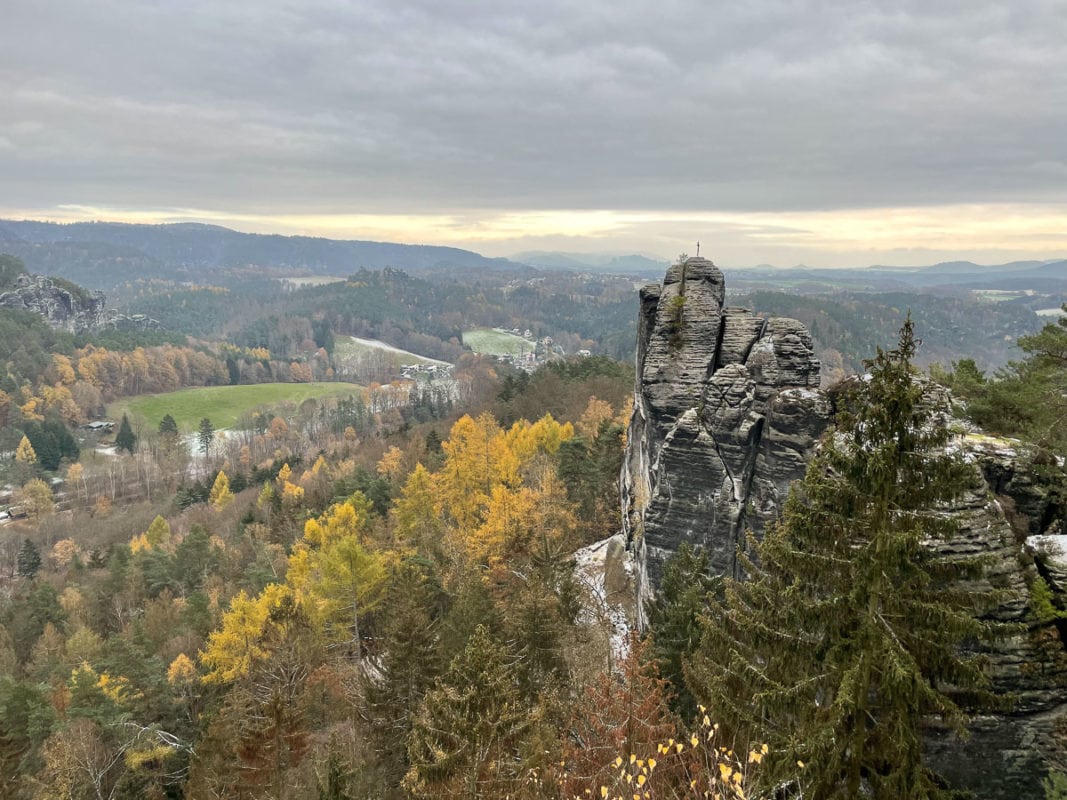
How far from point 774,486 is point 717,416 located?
9.91ft

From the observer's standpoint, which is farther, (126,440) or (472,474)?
(126,440)

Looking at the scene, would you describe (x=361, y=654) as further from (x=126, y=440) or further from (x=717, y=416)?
(x=126, y=440)

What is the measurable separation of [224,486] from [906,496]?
312ft

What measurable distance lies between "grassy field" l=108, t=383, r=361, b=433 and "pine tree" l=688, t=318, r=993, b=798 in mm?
161436

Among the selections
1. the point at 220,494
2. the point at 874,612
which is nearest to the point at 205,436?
the point at 220,494

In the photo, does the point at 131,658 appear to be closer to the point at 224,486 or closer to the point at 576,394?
the point at 576,394

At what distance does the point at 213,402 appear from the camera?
16925 cm

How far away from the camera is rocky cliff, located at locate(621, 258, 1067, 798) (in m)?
11.2

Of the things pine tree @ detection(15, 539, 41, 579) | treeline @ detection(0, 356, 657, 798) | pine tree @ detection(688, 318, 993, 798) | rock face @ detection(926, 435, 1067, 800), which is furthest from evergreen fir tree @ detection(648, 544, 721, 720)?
pine tree @ detection(15, 539, 41, 579)

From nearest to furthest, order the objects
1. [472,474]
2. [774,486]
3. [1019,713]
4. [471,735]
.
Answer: [1019,713] < [471,735] < [774,486] < [472,474]

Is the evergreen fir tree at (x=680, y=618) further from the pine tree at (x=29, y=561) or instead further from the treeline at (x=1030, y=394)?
the pine tree at (x=29, y=561)

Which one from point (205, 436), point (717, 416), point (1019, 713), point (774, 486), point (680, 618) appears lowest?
point (205, 436)

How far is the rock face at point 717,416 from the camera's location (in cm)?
1912

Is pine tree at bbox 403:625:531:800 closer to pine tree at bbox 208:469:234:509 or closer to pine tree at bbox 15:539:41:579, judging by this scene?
pine tree at bbox 208:469:234:509
